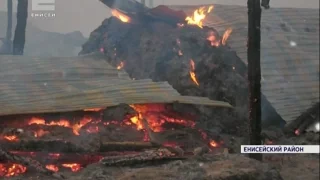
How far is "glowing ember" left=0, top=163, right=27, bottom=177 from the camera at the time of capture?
599 cm

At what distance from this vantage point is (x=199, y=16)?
7.75m

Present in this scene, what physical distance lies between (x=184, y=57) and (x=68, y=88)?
256cm

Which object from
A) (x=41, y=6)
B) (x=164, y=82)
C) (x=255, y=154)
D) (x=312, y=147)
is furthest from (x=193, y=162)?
(x=41, y=6)

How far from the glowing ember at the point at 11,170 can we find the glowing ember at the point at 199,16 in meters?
3.77

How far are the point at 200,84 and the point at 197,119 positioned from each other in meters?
0.93

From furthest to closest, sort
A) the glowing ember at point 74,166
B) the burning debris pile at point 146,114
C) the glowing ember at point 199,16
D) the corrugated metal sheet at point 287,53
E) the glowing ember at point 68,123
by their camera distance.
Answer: the glowing ember at point 199,16 < the corrugated metal sheet at point 287,53 < the glowing ember at point 68,123 < the burning debris pile at point 146,114 < the glowing ember at point 74,166

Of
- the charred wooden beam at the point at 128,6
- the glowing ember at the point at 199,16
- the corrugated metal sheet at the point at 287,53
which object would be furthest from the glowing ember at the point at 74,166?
the charred wooden beam at the point at 128,6

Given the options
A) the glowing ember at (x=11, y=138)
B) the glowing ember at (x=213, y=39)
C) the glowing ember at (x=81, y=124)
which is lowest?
the glowing ember at (x=11, y=138)

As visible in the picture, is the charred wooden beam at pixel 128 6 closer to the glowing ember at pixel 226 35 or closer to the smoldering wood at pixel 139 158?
the glowing ember at pixel 226 35

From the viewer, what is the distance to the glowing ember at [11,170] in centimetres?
599

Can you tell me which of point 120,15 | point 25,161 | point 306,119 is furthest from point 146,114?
point 120,15

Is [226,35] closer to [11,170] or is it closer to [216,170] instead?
[216,170]

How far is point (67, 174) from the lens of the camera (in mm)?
6043

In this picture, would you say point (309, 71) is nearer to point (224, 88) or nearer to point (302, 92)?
point (302, 92)
